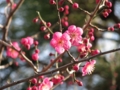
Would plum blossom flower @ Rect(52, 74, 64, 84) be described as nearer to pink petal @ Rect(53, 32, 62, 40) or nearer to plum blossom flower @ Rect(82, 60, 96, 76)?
plum blossom flower @ Rect(82, 60, 96, 76)

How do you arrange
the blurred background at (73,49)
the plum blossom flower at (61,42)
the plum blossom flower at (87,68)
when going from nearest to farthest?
1. the plum blossom flower at (61,42)
2. the plum blossom flower at (87,68)
3. the blurred background at (73,49)

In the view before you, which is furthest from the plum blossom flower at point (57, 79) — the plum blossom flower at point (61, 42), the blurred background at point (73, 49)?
the blurred background at point (73, 49)

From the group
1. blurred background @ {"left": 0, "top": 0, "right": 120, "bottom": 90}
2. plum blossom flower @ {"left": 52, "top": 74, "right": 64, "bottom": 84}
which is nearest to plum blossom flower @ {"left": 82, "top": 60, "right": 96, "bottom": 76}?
plum blossom flower @ {"left": 52, "top": 74, "right": 64, "bottom": 84}

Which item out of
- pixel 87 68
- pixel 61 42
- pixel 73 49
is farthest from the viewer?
pixel 73 49

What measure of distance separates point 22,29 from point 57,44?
188cm

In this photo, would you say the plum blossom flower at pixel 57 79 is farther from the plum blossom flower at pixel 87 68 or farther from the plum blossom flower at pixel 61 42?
the plum blossom flower at pixel 61 42

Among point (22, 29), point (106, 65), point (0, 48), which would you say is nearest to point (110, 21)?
point (106, 65)

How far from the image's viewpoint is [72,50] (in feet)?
10.0

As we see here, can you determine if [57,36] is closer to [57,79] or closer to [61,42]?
[61,42]

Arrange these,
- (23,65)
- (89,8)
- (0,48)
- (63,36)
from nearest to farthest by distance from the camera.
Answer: (63,36) < (0,48) < (89,8) < (23,65)

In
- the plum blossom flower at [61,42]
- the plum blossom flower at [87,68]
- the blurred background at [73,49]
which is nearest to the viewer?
the plum blossom flower at [61,42]

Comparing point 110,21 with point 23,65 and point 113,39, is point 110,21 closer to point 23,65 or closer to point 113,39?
point 113,39

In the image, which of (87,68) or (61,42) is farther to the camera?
(87,68)

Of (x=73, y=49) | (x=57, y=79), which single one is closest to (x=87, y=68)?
(x=57, y=79)
